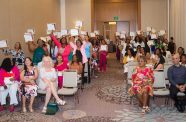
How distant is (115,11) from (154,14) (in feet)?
19.7

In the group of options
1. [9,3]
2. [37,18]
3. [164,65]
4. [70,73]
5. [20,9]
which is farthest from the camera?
[37,18]

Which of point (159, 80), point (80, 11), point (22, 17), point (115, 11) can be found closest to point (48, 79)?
point (159, 80)

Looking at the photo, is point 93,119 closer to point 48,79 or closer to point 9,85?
point 48,79

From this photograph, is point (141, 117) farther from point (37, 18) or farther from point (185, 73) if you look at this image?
point (37, 18)

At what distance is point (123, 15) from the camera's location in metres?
24.8

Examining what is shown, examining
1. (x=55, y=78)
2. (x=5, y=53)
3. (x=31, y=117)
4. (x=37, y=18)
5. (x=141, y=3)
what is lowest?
(x=31, y=117)

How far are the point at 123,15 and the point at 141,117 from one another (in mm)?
18608

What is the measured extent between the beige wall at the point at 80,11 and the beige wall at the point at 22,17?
278 centimetres

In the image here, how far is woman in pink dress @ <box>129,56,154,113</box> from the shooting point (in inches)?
286

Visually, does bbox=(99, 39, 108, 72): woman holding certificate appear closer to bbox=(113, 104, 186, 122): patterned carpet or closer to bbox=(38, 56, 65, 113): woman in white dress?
bbox=(38, 56, 65, 113): woman in white dress

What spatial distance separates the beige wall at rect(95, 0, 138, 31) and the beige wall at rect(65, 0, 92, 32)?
653 cm

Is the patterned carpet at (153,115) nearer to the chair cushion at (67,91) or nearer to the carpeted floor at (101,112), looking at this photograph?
the carpeted floor at (101,112)

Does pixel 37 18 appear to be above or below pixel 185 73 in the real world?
above

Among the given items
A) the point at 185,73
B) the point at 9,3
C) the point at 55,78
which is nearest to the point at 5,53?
the point at 9,3
